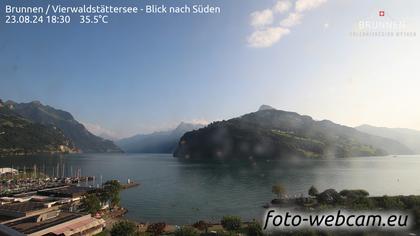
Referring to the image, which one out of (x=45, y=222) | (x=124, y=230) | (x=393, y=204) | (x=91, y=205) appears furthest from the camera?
(x=91, y=205)

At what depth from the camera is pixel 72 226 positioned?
56.3m

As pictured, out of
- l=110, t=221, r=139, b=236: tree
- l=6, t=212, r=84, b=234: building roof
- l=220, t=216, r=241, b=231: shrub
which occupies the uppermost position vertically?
l=6, t=212, r=84, b=234: building roof

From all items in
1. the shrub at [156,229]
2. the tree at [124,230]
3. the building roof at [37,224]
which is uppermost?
the building roof at [37,224]

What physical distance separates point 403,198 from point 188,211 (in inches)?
2034

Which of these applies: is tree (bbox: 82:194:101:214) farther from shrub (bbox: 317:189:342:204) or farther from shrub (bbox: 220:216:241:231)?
shrub (bbox: 317:189:342:204)

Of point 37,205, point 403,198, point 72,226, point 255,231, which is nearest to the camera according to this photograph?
point 255,231

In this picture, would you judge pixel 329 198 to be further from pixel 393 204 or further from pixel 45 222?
pixel 45 222

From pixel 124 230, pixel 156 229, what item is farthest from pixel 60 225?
pixel 156 229

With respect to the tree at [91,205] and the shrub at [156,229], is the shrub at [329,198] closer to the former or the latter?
the shrub at [156,229]

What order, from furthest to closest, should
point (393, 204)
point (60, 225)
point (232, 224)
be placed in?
1. point (393, 204)
2. point (232, 224)
3. point (60, 225)

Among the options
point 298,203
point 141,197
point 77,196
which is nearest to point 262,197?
point 298,203

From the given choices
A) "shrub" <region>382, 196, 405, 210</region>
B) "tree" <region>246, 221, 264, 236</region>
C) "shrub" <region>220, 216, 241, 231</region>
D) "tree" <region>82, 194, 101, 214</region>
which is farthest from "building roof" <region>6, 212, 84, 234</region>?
"shrub" <region>382, 196, 405, 210</region>

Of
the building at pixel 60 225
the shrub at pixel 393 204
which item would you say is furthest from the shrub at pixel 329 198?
the building at pixel 60 225

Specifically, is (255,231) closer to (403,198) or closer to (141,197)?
(403,198)
